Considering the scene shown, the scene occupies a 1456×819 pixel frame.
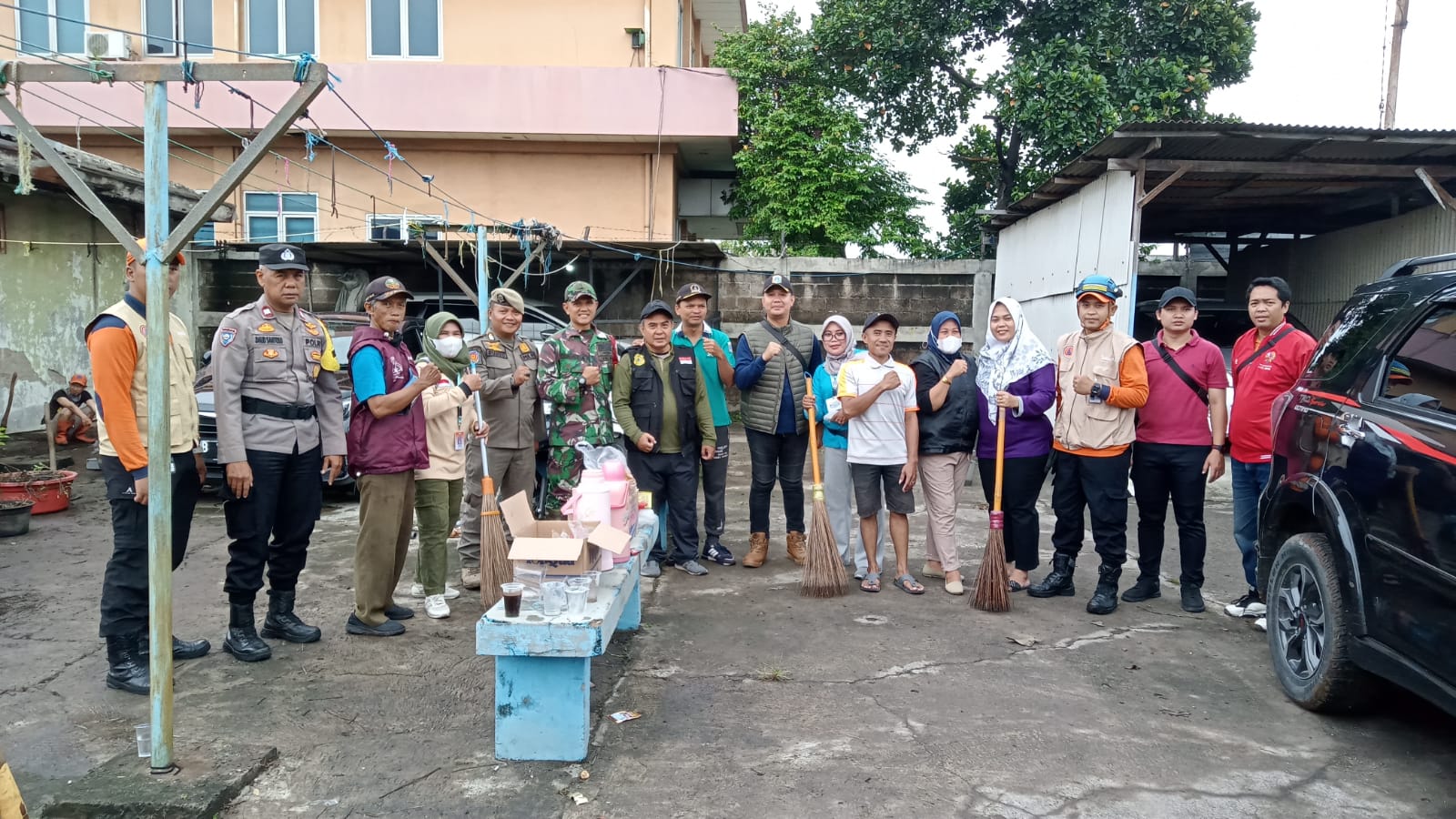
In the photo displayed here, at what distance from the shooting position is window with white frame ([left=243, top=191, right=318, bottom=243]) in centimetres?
1584

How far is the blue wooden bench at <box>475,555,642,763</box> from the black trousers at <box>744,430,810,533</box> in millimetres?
2910

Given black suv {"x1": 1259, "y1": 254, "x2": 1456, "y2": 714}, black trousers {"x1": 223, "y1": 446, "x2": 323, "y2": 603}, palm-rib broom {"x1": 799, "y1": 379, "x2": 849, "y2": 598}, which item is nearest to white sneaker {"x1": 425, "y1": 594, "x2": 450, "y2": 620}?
black trousers {"x1": 223, "y1": 446, "x2": 323, "y2": 603}

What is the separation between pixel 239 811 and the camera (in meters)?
3.10

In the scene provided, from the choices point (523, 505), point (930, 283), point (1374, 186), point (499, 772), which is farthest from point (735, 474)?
point (1374, 186)

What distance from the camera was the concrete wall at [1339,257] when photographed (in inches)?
418

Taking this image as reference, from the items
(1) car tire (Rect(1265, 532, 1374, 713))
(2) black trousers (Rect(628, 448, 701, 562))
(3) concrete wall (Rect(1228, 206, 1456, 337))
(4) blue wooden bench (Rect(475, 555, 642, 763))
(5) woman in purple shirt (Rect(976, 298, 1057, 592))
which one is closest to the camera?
(4) blue wooden bench (Rect(475, 555, 642, 763))

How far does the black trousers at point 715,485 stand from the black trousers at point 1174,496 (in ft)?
8.21

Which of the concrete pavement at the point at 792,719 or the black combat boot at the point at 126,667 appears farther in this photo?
the black combat boot at the point at 126,667

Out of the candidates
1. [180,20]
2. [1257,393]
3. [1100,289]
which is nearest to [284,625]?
[1100,289]

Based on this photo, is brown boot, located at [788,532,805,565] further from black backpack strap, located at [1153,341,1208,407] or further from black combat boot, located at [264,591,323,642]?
black combat boot, located at [264,591,323,642]

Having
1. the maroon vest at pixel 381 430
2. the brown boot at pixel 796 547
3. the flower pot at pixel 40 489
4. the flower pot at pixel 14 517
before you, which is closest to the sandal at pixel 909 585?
the brown boot at pixel 796 547

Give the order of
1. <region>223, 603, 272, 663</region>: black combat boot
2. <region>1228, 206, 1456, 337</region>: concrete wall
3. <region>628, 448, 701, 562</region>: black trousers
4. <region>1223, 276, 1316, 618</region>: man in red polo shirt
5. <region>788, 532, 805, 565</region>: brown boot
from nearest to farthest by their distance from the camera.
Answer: <region>223, 603, 272, 663</region>: black combat boot < <region>1223, 276, 1316, 618</region>: man in red polo shirt < <region>628, 448, 701, 562</region>: black trousers < <region>788, 532, 805, 565</region>: brown boot < <region>1228, 206, 1456, 337</region>: concrete wall

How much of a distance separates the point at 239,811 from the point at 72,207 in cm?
1069

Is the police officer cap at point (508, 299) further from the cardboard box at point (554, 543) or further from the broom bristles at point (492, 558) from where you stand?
the cardboard box at point (554, 543)
